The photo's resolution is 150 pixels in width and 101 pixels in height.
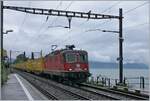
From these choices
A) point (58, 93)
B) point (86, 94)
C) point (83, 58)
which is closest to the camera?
point (86, 94)

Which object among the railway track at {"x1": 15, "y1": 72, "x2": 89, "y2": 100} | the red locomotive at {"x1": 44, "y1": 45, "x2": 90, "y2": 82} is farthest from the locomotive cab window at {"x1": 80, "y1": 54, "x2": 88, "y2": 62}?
the railway track at {"x1": 15, "y1": 72, "x2": 89, "y2": 100}

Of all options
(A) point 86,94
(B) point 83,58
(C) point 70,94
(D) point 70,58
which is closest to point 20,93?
(C) point 70,94

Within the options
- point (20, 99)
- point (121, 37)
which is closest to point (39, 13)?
point (121, 37)

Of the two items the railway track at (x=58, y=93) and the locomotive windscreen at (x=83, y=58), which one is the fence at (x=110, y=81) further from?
the railway track at (x=58, y=93)

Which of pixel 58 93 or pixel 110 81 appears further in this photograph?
pixel 110 81

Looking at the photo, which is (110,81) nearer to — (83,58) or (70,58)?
(83,58)

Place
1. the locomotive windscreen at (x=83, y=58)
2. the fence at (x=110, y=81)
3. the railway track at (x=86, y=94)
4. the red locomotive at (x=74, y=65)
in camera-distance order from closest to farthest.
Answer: the railway track at (x=86, y=94) < the fence at (x=110, y=81) < the red locomotive at (x=74, y=65) < the locomotive windscreen at (x=83, y=58)

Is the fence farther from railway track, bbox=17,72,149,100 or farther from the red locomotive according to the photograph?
railway track, bbox=17,72,149,100

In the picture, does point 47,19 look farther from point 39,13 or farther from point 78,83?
point 78,83

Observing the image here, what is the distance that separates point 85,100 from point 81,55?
16.8 meters

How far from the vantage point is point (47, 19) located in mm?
38500

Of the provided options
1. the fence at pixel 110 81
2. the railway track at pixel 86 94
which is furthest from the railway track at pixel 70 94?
the fence at pixel 110 81

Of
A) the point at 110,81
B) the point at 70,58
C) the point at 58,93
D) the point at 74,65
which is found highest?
the point at 70,58

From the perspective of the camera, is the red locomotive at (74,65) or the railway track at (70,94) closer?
the railway track at (70,94)
